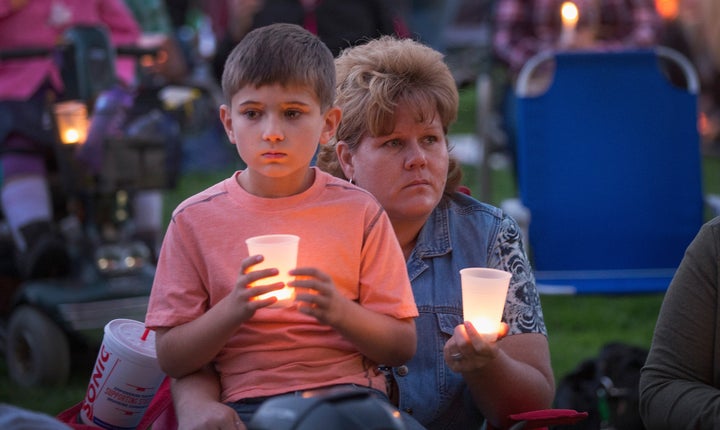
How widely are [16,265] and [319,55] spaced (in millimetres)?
4071

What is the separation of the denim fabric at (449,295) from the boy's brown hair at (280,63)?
0.60 meters

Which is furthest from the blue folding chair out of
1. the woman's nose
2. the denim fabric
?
the woman's nose

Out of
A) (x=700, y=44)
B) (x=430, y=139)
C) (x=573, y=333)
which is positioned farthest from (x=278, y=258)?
(x=700, y=44)

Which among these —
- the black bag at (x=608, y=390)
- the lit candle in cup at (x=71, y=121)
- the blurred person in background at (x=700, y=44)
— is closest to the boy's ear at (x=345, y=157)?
the black bag at (x=608, y=390)

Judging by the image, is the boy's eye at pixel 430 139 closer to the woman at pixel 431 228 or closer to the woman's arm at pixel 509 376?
the woman at pixel 431 228

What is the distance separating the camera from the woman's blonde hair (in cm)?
291

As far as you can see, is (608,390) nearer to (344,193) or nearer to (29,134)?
(344,193)

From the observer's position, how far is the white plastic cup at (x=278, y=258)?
2256 mm

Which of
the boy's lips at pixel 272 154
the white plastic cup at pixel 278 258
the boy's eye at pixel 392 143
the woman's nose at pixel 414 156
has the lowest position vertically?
the white plastic cup at pixel 278 258

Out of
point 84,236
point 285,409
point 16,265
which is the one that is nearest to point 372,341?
point 285,409

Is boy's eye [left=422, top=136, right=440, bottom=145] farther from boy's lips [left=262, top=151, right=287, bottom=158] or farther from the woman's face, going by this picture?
boy's lips [left=262, top=151, right=287, bottom=158]

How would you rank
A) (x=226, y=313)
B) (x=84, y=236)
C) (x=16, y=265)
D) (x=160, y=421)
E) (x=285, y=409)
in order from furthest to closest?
(x=16, y=265), (x=84, y=236), (x=160, y=421), (x=226, y=313), (x=285, y=409)

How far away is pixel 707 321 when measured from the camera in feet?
8.63

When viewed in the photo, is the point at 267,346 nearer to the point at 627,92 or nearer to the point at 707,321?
the point at 707,321
